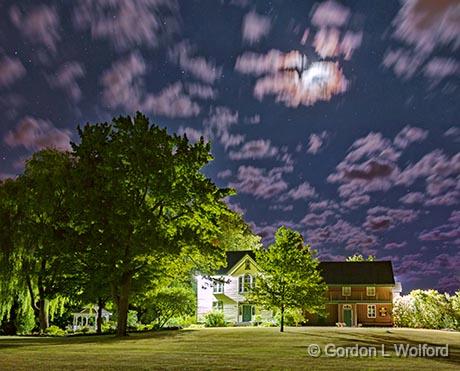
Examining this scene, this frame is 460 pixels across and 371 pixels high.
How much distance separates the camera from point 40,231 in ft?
110

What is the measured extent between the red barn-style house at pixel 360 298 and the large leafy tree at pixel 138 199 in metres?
33.9

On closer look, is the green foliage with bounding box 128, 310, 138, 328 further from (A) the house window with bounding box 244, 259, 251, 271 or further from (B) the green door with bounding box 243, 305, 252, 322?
(A) the house window with bounding box 244, 259, 251, 271

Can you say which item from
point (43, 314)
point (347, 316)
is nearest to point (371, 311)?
point (347, 316)

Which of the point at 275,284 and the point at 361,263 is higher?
the point at 361,263

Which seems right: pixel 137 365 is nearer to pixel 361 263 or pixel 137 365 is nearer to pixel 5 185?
pixel 5 185

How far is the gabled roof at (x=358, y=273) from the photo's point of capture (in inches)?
2562

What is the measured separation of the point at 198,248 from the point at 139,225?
12.2ft

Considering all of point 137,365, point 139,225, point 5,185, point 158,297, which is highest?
point 5,185

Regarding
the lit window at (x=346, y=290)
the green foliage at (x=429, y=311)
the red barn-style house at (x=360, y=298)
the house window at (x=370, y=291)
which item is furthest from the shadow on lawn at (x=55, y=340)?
the house window at (x=370, y=291)

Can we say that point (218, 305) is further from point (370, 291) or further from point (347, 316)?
point (370, 291)

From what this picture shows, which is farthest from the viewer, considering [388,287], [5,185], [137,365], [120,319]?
[388,287]

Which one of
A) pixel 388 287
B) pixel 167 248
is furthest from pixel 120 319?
pixel 388 287

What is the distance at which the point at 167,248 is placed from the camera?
1185 inches

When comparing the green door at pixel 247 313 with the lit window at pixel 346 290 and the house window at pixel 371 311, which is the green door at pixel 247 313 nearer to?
the lit window at pixel 346 290
